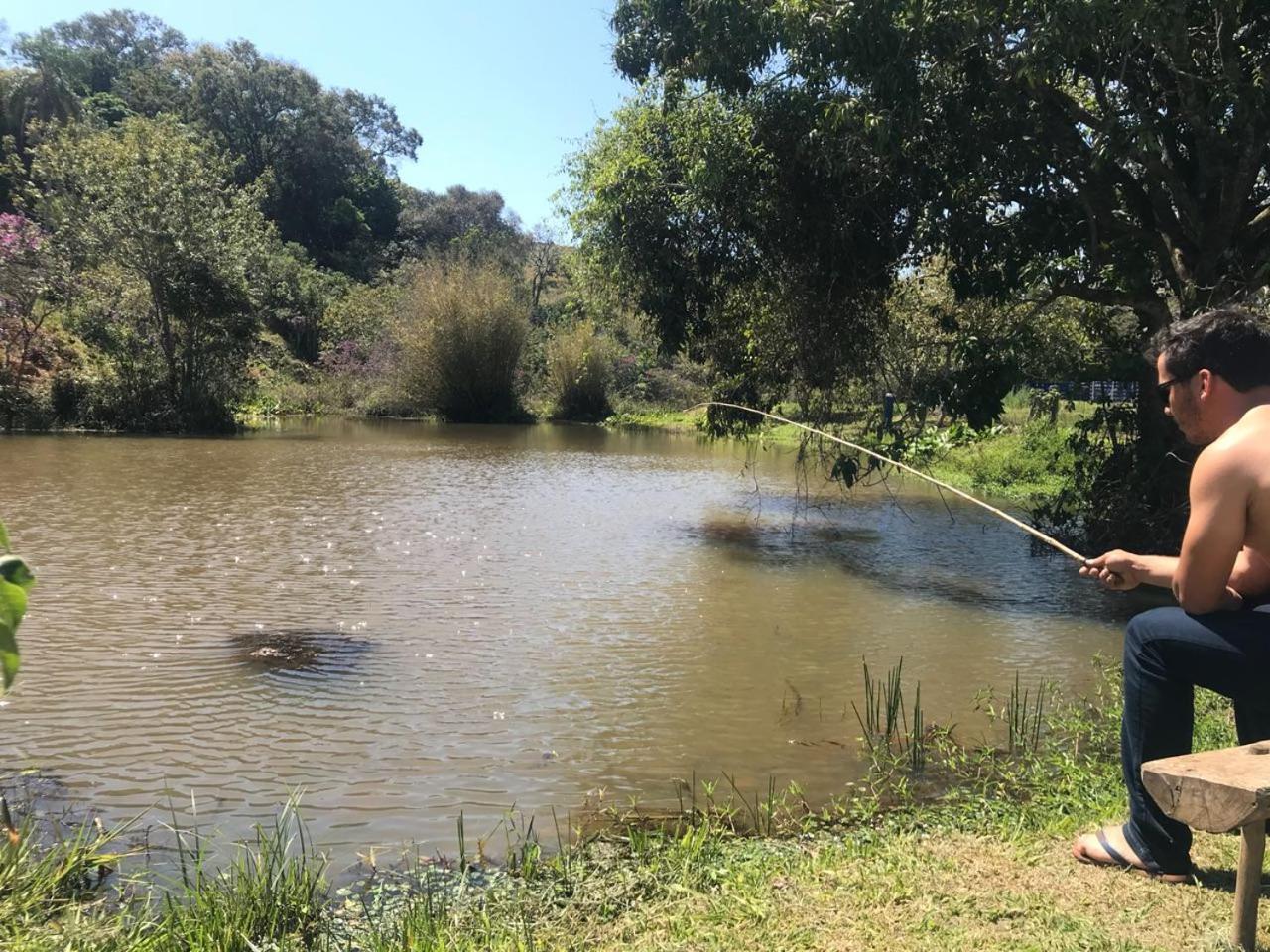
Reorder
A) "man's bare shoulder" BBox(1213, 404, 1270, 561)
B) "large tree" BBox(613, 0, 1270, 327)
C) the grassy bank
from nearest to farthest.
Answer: "man's bare shoulder" BBox(1213, 404, 1270, 561), "large tree" BBox(613, 0, 1270, 327), the grassy bank

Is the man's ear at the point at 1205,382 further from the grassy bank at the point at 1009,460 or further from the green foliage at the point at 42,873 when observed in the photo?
the grassy bank at the point at 1009,460

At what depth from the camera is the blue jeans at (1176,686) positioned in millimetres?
2803

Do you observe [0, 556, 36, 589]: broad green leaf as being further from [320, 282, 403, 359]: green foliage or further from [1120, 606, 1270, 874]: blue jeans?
[320, 282, 403, 359]: green foliage

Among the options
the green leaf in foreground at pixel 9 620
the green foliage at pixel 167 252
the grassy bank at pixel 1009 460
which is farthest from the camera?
the green foliage at pixel 167 252

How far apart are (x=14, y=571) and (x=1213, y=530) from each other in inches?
119

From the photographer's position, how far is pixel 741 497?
53.5ft

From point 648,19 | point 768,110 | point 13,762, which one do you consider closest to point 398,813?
point 13,762

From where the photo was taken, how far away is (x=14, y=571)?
76.9 inches

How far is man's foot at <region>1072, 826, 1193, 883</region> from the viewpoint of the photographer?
9.97 feet

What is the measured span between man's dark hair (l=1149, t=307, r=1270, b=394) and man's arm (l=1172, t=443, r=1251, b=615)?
0.31 m

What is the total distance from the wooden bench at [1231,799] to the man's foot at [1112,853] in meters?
0.49

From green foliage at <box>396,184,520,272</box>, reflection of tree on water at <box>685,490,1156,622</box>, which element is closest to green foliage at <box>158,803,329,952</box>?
reflection of tree on water at <box>685,490,1156,622</box>

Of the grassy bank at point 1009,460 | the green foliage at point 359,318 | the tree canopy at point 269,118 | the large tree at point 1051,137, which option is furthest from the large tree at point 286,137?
the large tree at point 1051,137

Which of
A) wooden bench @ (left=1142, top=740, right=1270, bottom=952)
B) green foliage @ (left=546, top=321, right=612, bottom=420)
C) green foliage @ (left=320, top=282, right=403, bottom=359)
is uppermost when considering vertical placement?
green foliage @ (left=320, top=282, right=403, bottom=359)
